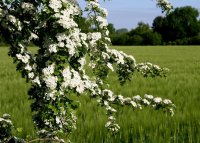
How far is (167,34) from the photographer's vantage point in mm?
132000

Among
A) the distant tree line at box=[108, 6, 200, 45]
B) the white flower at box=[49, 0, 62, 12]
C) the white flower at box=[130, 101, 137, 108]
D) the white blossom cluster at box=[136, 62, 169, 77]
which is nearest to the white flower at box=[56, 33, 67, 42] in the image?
the white flower at box=[49, 0, 62, 12]

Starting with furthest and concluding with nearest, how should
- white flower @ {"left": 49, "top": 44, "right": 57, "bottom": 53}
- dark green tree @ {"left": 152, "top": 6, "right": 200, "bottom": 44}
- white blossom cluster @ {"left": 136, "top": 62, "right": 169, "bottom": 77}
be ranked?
dark green tree @ {"left": 152, "top": 6, "right": 200, "bottom": 44}, white blossom cluster @ {"left": 136, "top": 62, "right": 169, "bottom": 77}, white flower @ {"left": 49, "top": 44, "right": 57, "bottom": 53}

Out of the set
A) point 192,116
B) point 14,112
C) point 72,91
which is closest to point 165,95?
point 192,116

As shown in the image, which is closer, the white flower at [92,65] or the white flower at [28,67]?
the white flower at [28,67]

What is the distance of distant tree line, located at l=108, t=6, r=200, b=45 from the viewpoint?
119875mm

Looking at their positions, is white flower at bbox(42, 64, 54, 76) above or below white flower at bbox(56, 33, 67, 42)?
below

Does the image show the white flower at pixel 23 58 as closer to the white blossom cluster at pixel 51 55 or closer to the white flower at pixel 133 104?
the white blossom cluster at pixel 51 55

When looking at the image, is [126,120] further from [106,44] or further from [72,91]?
[72,91]

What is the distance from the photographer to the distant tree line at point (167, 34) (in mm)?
119875

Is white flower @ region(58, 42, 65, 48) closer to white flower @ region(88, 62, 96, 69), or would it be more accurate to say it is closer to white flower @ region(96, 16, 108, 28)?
white flower @ region(96, 16, 108, 28)

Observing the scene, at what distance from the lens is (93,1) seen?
3.46 metres

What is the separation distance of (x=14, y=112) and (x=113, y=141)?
9.65ft

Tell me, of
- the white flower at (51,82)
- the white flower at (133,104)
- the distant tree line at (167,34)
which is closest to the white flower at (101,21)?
the white flower at (51,82)

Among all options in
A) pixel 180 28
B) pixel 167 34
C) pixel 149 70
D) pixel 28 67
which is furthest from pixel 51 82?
pixel 180 28
